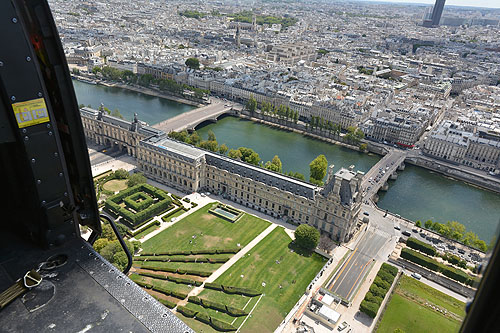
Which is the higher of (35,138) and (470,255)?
(35,138)

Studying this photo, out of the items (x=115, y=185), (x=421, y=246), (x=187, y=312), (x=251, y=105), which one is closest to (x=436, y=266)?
(x=421, y=246)

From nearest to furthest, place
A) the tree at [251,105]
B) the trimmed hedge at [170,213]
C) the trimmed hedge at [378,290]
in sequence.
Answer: the trimmed hedge at [378,290] → the trimmed hedge at [170,213] → the tree at [251,105]

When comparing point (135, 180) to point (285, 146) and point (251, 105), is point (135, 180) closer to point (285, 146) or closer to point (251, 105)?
point (285, 146)

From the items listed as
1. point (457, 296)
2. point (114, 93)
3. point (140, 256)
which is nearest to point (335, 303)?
point (457, 296)

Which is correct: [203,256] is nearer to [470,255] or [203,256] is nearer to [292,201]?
[292,201]

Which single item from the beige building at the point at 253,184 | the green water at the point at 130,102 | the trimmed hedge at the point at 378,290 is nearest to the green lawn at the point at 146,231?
the beige building at the point at 253,184

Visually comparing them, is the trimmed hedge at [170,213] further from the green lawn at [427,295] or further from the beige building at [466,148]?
the beige building at [466,148]
